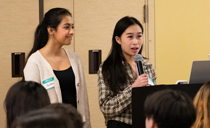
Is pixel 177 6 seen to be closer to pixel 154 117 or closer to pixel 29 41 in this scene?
pixel 29 41

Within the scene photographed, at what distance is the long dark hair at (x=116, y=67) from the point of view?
261 cm

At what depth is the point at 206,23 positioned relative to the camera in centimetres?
461

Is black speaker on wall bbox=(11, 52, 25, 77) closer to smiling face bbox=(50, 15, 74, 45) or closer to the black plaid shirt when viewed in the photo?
smiling face bbox=(50, 15, 74, 45)

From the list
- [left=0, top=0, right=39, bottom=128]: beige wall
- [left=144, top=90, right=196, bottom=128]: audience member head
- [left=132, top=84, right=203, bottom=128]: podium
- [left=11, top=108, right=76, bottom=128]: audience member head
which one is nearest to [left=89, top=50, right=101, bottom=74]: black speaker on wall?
[left=0, top=0, right=39, bottom=128]: beige wall

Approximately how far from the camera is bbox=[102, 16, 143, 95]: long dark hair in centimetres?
261

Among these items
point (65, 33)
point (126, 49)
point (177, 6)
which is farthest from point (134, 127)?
point (177, 6)

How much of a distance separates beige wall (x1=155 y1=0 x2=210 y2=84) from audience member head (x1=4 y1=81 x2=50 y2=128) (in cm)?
303

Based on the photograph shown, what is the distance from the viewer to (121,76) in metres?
2.62

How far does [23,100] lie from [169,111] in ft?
2.18

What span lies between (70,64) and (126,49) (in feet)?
1.44

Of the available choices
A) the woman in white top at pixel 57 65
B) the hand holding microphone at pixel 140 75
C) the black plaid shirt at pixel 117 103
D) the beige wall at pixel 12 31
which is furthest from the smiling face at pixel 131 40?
the beige wall at pixel 12 31

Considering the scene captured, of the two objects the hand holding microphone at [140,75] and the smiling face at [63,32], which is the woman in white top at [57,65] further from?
the hand holding microphone at [140,75]

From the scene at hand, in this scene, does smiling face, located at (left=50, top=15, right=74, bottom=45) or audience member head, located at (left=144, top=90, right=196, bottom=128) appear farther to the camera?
smiling face, located at (left=50, top=15, right=74, bottom=45)

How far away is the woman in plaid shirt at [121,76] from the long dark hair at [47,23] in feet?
1.45
